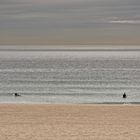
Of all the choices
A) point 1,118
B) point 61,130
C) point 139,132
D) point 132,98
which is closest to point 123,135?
point 139,132

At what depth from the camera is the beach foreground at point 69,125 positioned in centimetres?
1711

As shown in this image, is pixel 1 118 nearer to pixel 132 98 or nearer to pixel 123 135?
pixel 123 135

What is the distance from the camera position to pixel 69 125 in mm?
20125

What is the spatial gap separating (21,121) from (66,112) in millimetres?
4975

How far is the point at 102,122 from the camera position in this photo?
2122cm

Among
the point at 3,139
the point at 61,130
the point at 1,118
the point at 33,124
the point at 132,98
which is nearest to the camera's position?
the point at 3,139

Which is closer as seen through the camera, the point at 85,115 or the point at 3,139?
the point at 3,139

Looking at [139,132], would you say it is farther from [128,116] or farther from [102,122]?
[128,116]

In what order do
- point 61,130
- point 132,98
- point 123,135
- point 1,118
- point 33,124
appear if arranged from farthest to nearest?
point 132,98
point 1,118
point 33,124
point 61,130
point 123,135

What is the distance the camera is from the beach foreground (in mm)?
17109

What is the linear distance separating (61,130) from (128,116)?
20.8 ft

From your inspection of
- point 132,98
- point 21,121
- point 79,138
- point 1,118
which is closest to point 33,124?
point 21,121

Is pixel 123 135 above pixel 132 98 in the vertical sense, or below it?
below

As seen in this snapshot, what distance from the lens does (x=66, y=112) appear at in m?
26.0
